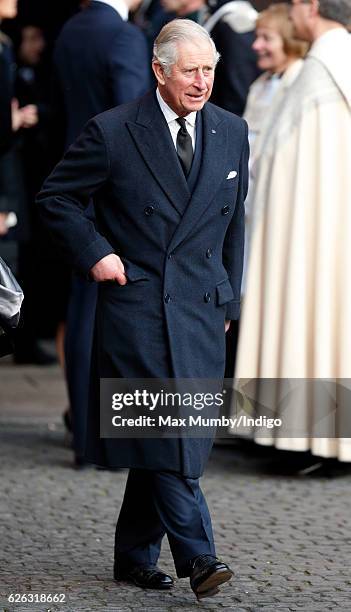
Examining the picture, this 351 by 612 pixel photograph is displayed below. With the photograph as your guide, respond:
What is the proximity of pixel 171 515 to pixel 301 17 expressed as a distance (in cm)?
302

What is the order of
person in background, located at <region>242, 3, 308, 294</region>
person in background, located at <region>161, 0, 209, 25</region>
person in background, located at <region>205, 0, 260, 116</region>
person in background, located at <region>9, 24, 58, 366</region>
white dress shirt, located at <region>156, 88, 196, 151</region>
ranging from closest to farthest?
white dress shirt, located at <region>156, 88, 196, 151</region> < person in background, located at <region>242, 3, 308, 294</region> < person in background, located at <region>205, 0, 260, 116</region> < person in background, located at <region>161, 0, 209, 25</region> < person in background, located at <region>9, 24, 58, 366</region>

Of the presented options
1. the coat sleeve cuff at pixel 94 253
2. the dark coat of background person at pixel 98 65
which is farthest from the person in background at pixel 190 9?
the coat sleeve cuff at pixel 94 253

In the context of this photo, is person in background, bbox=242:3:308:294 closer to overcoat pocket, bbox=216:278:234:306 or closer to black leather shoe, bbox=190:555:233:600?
overcoat pocket, bbox=216:278:234:306

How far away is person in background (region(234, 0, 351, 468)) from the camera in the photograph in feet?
23.7

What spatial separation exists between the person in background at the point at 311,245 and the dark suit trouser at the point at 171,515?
1969mm

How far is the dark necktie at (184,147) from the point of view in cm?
530

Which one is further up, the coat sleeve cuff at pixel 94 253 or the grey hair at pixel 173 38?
the grey hair at pixel 173 38

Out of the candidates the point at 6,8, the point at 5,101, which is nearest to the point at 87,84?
the point at 6,8

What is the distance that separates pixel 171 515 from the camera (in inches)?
204

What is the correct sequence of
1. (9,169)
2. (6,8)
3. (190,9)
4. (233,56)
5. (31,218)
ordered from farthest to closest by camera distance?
(9,169) → (31,218) → (190,9) → (233,56) → (6,8)

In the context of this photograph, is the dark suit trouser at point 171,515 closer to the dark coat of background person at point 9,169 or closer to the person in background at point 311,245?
the person in background at point 311,245

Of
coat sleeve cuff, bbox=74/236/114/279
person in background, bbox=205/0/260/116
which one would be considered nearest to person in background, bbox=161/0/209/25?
person in background, bbox=205/0/260/116

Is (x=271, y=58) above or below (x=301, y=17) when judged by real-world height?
below

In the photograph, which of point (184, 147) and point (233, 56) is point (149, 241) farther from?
point (233, 56)
